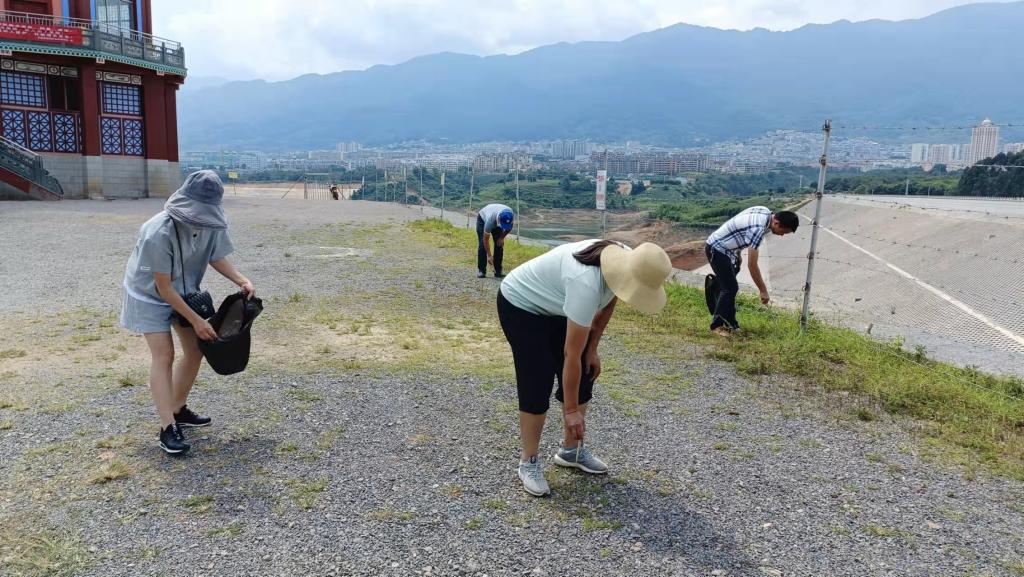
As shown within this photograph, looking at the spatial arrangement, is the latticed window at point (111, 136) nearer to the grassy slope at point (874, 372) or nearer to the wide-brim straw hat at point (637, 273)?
the grassy slope at point (874, 372)

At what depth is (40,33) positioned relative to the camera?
25.4 metres

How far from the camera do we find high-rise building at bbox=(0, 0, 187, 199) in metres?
25.7

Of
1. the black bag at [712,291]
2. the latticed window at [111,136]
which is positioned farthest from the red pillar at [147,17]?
the black bag at [712,291]

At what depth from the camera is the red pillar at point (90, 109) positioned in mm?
26953

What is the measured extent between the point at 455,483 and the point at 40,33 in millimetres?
28238

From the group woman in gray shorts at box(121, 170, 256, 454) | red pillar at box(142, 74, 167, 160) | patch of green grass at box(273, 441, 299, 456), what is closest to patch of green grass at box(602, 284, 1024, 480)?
patch of green grass at box(273, 441, 299, 456)

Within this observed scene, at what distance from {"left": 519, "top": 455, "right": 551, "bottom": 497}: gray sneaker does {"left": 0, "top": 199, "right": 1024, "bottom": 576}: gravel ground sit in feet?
0.25

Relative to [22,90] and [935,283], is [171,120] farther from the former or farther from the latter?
[935,283]

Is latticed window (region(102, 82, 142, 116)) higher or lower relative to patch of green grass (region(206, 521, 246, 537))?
higher

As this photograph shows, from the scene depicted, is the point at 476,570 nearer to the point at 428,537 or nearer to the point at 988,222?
the point at 428,537

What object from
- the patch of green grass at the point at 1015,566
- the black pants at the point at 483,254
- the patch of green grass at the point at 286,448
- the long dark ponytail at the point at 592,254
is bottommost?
the patch of green grass at the point at 286,448

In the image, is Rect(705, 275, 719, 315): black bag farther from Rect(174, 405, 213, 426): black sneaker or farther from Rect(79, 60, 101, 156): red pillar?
Rect(79, 60, 101, 156): red pillar

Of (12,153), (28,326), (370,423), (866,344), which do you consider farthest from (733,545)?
(12,153)

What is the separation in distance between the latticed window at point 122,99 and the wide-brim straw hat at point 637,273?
3003 cm
